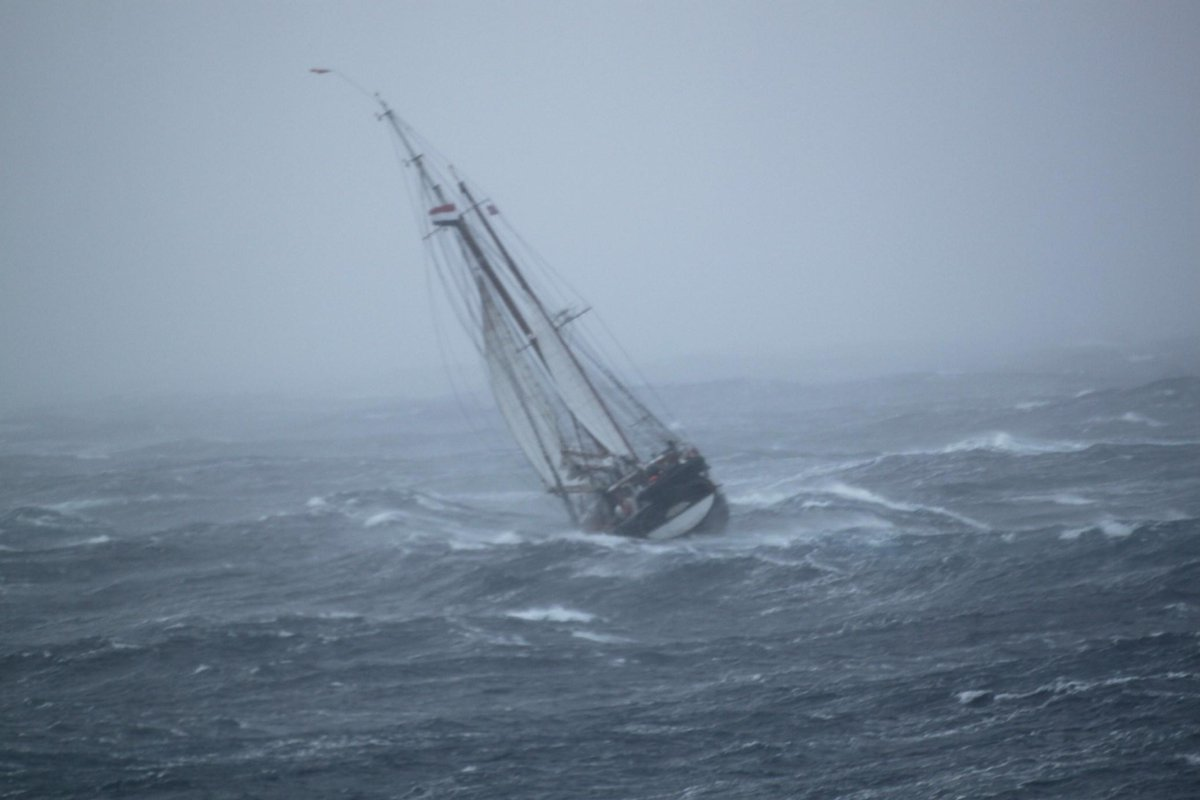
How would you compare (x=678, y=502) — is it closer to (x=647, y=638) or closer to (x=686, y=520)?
(x=686, y=520)

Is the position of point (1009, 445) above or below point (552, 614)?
above

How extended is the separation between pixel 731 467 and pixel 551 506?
1162cm

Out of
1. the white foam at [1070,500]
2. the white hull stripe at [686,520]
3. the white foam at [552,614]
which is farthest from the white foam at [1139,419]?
the white foam at [552,614]

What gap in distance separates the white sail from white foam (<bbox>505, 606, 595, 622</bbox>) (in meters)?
14.4

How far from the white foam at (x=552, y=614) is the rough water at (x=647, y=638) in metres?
0.24

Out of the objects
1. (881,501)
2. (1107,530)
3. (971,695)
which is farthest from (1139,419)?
(971,695)

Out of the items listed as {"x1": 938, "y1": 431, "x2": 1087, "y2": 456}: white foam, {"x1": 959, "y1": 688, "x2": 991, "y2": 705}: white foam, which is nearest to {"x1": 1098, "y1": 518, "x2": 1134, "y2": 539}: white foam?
{"x1": 959, "y1": 688, "x2": 991, "y2": 705}: white foam

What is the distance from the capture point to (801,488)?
156 ft

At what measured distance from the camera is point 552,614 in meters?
30.8

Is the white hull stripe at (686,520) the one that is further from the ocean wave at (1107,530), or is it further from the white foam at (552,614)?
the ocean wave at (1107,530)

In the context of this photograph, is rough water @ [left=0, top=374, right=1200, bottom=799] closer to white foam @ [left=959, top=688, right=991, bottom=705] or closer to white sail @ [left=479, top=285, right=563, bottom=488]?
white foam @ [left=959, top=688, right=991, bottom=705]

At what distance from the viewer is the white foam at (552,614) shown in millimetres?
30188

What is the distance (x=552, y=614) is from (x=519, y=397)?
17.0 m

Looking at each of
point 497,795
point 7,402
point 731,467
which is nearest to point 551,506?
point 731,467
